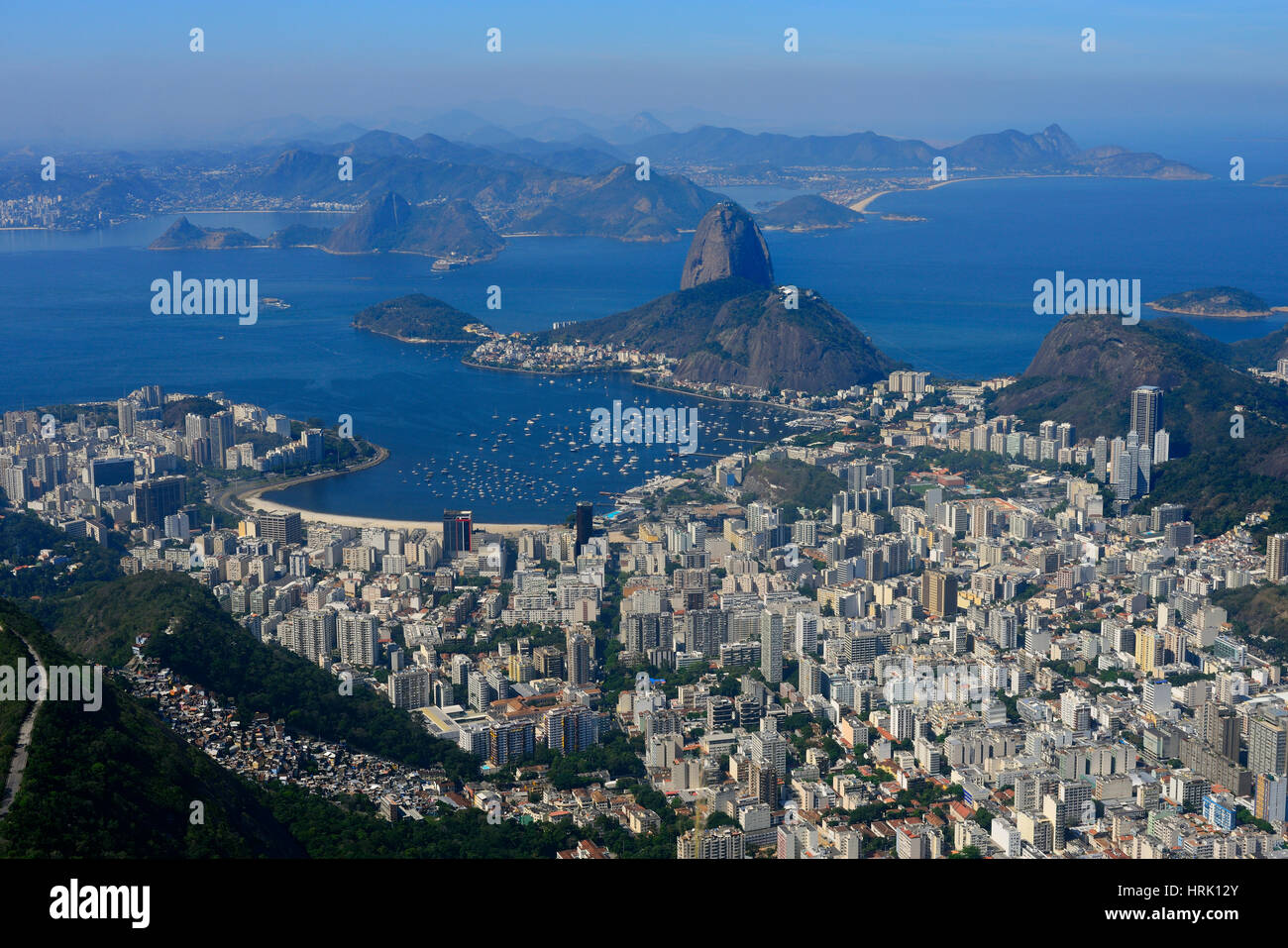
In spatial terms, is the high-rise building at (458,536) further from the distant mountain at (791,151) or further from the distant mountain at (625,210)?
the distant mountain at (791,151)

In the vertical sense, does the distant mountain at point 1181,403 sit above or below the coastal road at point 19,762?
above

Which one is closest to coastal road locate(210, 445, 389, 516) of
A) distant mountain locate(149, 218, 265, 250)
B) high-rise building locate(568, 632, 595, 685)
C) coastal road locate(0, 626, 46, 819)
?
high-rise building locate(568, 632, 595, 685)

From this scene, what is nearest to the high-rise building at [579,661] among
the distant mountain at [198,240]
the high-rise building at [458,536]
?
the high-rise building at [458,536]

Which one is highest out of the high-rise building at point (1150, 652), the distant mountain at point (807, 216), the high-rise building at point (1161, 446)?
the distant mountain at point (807, 216)

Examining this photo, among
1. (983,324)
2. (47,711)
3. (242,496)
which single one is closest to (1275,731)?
(47,711)
